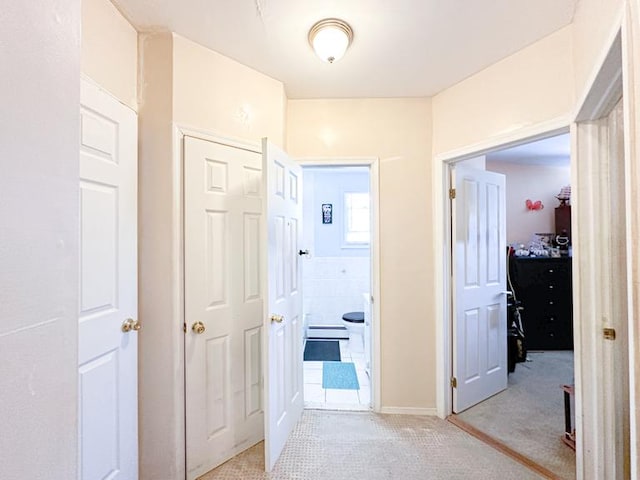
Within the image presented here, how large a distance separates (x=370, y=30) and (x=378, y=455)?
246 cm

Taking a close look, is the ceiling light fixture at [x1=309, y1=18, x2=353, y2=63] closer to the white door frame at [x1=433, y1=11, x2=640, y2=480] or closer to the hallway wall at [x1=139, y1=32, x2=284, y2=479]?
the hallway wall at [x1=139, y1=32, x2=284, y2=479]

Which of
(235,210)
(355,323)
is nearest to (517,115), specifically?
(235,210)

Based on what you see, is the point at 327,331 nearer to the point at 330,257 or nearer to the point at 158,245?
the point at 330,257

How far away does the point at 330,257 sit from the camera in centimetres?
470

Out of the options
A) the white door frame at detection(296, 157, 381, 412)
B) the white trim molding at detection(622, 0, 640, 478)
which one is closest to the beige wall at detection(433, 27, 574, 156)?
the white door frame at detection(296, 157, 381, 412)

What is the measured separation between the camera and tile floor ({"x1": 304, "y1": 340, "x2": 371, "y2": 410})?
8.38 ft

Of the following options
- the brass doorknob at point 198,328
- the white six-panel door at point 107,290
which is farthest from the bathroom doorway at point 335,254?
the white six-panel door at point 107,290

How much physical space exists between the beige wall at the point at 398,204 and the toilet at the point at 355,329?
58.2 inches

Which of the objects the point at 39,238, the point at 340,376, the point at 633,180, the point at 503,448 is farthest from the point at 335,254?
the point at 39,238

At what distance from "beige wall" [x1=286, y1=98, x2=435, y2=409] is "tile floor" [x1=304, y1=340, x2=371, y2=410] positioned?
0.86ft

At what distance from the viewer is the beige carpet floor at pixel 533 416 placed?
6.46ft

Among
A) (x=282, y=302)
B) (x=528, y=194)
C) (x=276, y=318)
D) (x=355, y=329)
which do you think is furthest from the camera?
(x=528, y=194)

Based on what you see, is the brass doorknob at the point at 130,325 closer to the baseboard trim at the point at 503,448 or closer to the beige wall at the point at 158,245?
the beige wall at the point at 158,245

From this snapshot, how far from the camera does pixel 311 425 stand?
2275 mm
